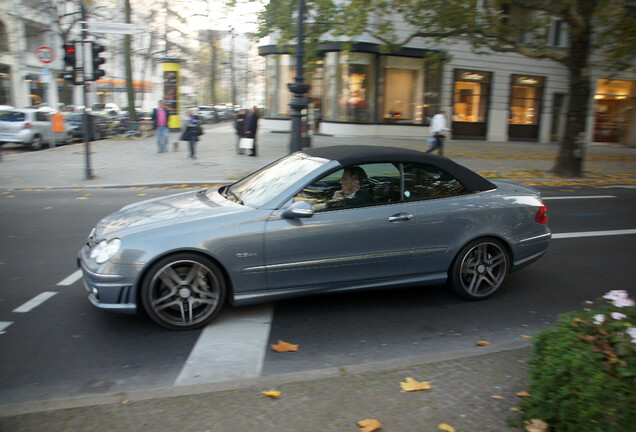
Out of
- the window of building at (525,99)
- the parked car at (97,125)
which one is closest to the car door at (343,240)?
the parked car at (97,125)

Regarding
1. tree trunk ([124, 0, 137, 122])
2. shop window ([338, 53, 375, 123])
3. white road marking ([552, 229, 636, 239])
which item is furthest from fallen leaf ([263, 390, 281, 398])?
tree trunk ([124, 0, 137, 122])

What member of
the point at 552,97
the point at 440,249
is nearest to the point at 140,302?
the point at 440,249

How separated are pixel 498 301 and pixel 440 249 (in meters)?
0.91

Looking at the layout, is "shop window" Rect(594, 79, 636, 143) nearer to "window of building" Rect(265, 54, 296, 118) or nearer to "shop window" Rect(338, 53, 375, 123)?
"shop window" Rect(338, 53, 375, 123)

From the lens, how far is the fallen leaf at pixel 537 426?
8.84 ft

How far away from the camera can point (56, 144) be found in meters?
23.5

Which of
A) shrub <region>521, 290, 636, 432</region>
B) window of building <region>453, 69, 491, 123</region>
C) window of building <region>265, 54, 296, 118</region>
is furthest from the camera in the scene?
window of building <region>265, 54, 296, 118</region>

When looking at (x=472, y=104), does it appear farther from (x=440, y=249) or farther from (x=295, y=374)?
(x=295, y=374)

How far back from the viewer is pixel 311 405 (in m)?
3.10

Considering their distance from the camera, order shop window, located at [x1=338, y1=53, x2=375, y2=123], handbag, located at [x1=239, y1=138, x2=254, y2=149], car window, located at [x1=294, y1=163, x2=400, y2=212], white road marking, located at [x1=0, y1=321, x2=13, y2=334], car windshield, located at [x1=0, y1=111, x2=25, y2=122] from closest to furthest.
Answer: white road marking, located at [x1=0, y1=321, x2=13, y2=334] → car window, located at [x1=294, y1=163, x2=400, y2=212] → handbag, located at [x1=239, y1=138, x2=254, y2=149] → car windshield, located at [x1=0, y1=111, x2=25, y2=122] → shop window, located at [x1=338, y1=53, x2=375, y2=123]

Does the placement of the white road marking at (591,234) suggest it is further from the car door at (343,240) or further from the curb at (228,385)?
the curb at (228,385)

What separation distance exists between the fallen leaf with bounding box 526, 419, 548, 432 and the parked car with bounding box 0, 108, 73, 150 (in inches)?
892

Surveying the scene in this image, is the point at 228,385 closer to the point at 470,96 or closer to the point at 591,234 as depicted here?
the point at 591,234

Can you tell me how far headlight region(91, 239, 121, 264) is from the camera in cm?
428
